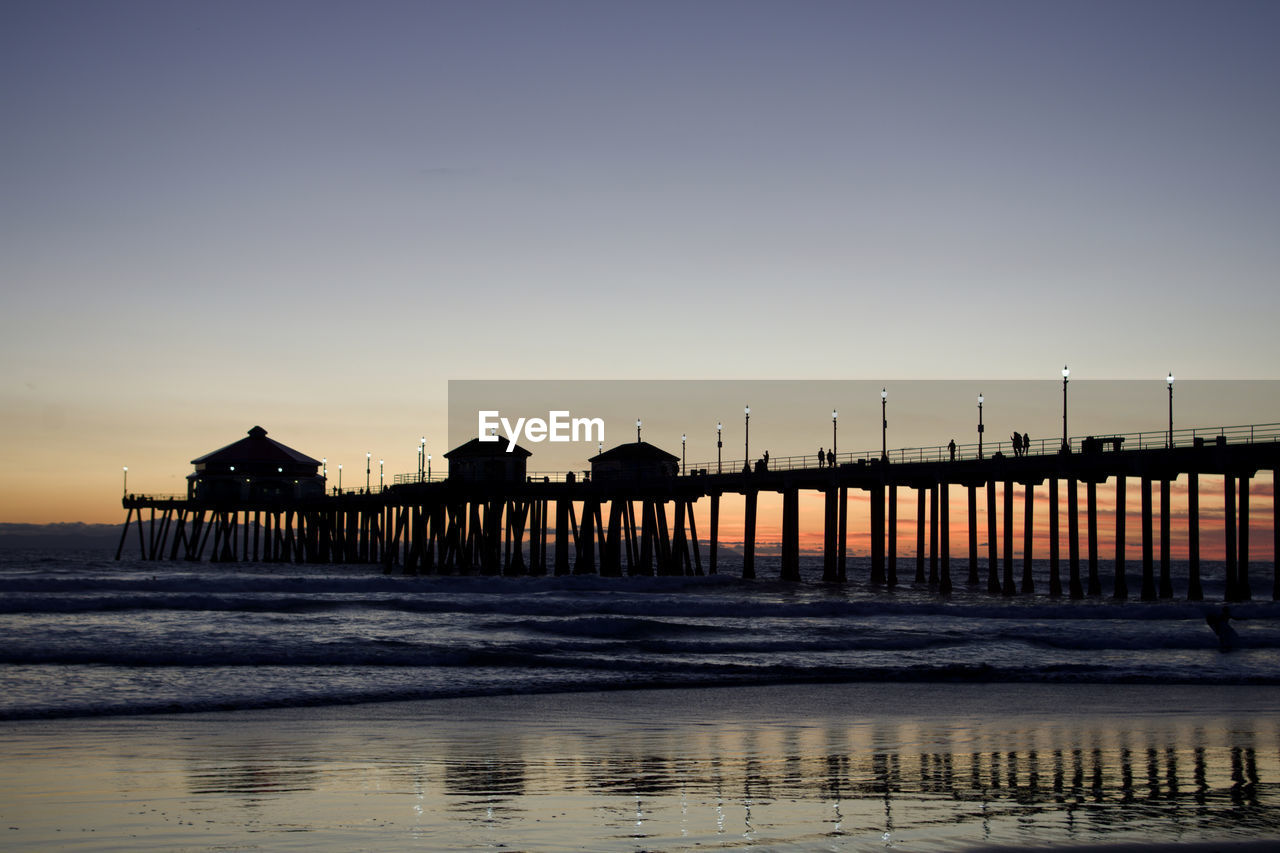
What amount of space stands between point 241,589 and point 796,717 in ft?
109

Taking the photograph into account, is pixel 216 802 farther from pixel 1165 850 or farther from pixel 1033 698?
pixel 1033 698

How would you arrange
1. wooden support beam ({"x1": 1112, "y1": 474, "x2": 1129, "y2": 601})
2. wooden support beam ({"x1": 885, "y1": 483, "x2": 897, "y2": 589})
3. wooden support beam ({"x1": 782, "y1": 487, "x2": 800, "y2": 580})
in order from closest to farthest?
1. wooden support beam ({"x1": 1112, "y1": 474, "x2": 1129, "y2": 601})
2. wooden support beam ({"x1": 885, "y1": 483, "x2": 897, "y2": 589})
3. wooden support beam ({"x1": 782, "y1": 487, "x2": 800, "y2": 580})

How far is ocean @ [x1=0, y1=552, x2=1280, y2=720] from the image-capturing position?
1586cm

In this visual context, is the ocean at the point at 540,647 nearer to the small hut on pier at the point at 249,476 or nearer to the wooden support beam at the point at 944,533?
the wooden support beam at the point at 944,533

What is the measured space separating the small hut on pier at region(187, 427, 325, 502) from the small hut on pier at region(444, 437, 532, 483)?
27.2 meters

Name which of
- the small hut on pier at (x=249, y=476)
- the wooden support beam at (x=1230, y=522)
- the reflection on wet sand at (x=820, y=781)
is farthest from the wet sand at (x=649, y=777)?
the small hut on pier at (x=249, y=476)

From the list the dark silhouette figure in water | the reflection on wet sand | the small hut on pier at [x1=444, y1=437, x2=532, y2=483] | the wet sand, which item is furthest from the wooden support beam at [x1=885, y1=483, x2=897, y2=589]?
the reflection on wet sand

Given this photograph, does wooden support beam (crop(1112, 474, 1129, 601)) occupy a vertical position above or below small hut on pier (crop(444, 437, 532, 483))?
below

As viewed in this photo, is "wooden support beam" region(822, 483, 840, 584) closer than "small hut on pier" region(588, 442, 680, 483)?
Yes

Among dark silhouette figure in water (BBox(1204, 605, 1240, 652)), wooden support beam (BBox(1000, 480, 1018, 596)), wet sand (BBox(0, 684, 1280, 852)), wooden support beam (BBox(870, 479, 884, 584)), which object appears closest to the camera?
wet sand (BBox(0, 684, 1280, 852))

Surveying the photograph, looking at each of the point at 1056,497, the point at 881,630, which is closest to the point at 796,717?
the point at 881,630

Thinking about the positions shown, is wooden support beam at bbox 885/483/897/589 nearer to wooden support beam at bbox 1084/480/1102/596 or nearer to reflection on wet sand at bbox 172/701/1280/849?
wooden support beam at bbox 1084/480/1102/596

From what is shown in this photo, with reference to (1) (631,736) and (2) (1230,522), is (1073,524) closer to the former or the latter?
(2) (1230,522)

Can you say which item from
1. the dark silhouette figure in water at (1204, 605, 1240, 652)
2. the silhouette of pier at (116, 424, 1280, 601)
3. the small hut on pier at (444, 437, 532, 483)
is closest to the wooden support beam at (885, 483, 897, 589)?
the silhouette of pier at (116, 424, 1280, 601)
